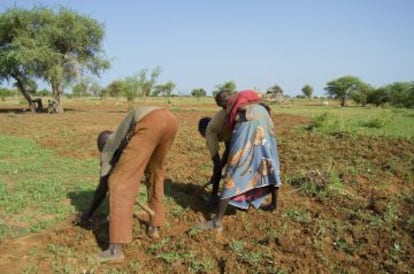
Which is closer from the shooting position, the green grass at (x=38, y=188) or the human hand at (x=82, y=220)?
the human hand at (x=82, y=220)

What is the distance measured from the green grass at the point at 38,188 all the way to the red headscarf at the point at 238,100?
6.95 ft

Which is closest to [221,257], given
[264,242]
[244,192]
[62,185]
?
[264,242]

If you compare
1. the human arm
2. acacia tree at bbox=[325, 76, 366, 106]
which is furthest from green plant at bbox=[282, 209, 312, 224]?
acacia tree at bbox=[325, 76, 366, 106]

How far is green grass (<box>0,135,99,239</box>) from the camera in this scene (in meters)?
4.30

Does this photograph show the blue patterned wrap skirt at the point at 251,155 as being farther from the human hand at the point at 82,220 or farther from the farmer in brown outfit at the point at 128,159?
the human hand at the point at 82,220

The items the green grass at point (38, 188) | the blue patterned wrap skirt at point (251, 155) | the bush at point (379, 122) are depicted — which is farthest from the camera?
the bush at point (379, 122)

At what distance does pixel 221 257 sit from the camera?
3529mm

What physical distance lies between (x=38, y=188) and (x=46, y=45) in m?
19.1

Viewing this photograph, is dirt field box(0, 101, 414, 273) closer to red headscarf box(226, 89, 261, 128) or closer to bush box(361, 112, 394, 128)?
red headscarf box(226, 89, 261, 128)

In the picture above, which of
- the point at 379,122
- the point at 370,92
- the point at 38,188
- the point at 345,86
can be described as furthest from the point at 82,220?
the point at 345,86

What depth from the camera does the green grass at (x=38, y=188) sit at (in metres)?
4.30

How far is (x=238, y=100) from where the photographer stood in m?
4.04

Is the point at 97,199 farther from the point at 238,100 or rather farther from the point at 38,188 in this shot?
the point at 38,188

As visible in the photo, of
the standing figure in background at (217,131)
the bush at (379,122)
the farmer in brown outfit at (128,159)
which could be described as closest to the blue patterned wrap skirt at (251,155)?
the standing figure in background at (217,131)
